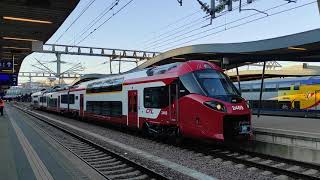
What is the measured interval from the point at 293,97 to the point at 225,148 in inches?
679

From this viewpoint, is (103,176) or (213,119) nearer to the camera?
(103,176)

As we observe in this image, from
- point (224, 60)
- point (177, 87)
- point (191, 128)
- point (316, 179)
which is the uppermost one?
point (224, 60)

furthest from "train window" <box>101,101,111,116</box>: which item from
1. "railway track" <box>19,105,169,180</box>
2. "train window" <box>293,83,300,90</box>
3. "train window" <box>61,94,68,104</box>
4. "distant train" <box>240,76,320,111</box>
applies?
"train window" <box>293,83,300,90</box>

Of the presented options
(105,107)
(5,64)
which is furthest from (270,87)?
(5,64)

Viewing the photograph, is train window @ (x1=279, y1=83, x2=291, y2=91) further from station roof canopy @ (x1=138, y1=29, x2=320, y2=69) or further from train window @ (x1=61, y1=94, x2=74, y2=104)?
train window @ (x1=61, y1=94, x2=74, y2=104)

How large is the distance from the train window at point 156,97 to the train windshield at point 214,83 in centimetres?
162

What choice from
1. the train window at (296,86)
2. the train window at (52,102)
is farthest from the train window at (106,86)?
the train window at (52,102)

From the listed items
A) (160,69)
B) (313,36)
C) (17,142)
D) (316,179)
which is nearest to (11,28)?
(17,142)

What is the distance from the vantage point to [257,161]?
1284cm

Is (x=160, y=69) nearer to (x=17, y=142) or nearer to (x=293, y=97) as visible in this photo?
(x=17, y=142)

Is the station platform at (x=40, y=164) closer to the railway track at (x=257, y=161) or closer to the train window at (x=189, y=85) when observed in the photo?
the railway track at (x=257, y=161)

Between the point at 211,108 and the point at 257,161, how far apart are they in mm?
2160

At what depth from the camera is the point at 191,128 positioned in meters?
14.4

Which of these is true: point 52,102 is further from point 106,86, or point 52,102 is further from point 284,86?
point 284,86
